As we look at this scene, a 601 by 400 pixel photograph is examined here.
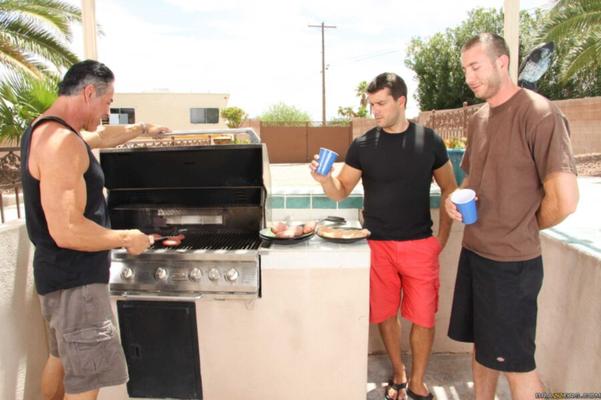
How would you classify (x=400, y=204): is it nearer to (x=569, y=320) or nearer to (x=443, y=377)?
(x=569, y=320)

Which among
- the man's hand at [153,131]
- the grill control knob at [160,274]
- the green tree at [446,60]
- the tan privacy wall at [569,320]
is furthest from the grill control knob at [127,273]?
the green tree at [446,60]

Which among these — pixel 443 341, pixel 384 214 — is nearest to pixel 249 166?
pixel 384 214

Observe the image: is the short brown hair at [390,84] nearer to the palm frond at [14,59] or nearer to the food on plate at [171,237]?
the food on plate at [171,237]

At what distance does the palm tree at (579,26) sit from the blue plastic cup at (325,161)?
27.1 ft

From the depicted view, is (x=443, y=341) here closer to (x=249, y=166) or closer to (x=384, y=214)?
(x=384, y=214)

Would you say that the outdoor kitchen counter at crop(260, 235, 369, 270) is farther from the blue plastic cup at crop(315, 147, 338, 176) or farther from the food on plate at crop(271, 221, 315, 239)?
the blue plastic cup at crop(315, 147, 338, 176)

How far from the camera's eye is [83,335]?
167cm

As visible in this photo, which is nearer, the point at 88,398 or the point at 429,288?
the point at 88,398

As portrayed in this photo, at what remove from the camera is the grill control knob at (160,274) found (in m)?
2.05

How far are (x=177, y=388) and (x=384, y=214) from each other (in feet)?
4.47

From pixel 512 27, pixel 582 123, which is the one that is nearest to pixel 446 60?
pixel 582 123

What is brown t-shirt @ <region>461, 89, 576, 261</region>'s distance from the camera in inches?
63.1

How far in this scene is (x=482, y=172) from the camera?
185 centimetres

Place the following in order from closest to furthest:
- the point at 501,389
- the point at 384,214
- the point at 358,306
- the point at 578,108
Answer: the point at 358,306
the point at 384,214
the point at 501,389
the point at 578,108
